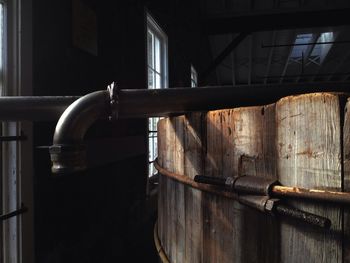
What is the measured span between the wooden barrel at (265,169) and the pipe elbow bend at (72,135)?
397 millimetres

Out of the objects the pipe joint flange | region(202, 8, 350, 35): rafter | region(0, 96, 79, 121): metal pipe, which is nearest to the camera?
the pipe joint flange

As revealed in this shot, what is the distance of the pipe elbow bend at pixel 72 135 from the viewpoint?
1105mm

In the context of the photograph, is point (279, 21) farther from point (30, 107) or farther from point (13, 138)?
point (30, 107)

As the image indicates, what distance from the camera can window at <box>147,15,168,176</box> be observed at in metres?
4.53

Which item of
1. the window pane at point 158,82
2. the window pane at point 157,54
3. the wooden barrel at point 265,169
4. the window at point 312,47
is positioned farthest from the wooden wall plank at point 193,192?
the window at point 312,47

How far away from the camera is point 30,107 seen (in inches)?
55.8

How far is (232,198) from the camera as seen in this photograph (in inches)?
42.3

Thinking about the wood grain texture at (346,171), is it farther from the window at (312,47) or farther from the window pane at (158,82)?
the window at (312,47)

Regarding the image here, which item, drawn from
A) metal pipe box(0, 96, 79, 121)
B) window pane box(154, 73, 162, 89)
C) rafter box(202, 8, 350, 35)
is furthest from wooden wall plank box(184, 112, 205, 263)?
rafter box(202, 8, 350, 35)

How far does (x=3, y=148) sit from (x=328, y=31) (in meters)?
7.77

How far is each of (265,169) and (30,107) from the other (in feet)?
3.31

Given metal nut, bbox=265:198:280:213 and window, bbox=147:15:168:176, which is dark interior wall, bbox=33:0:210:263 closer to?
window, bbox=147:15:168:176

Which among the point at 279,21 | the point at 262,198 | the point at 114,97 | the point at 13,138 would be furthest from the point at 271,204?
the point at 279,21

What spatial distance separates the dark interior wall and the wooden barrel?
1.05 m
